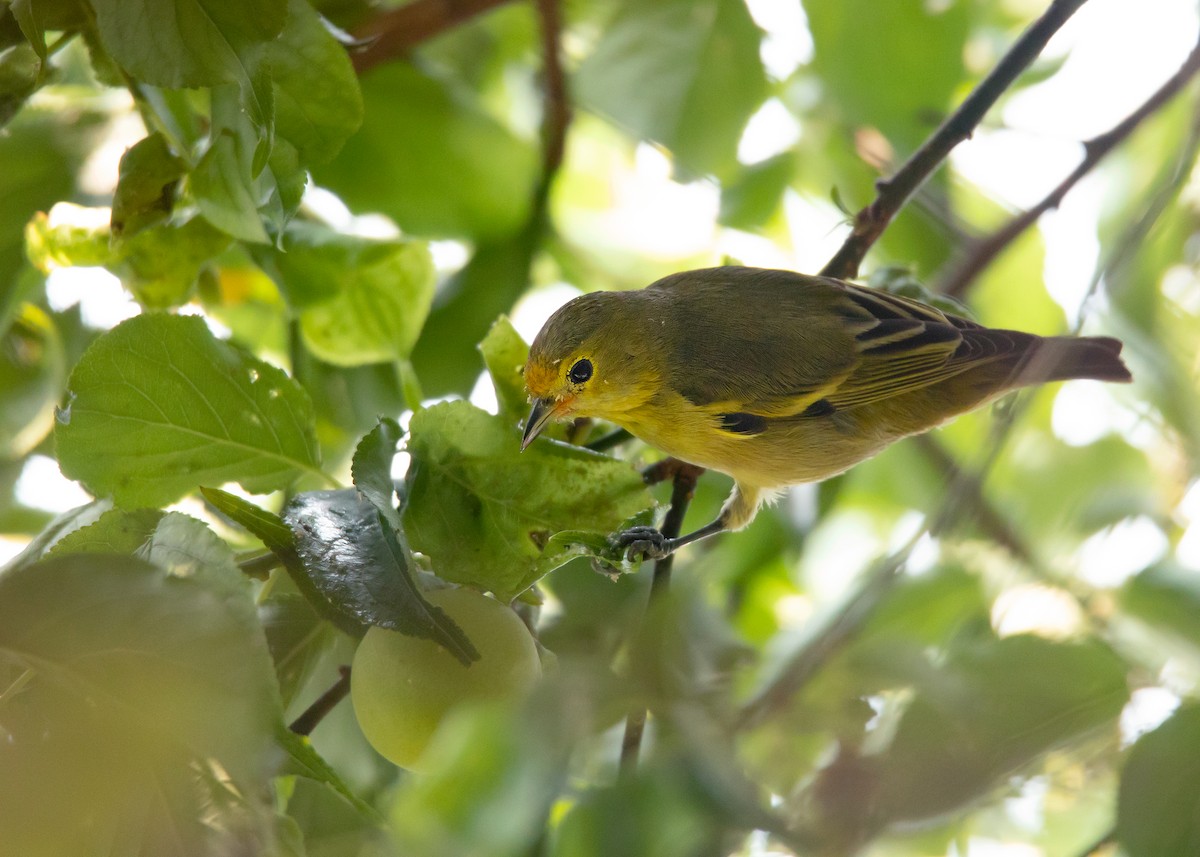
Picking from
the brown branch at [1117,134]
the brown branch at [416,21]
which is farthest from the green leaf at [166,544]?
the brown branch at [1117,134]

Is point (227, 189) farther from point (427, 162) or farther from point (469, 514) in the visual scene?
point (427, 162)

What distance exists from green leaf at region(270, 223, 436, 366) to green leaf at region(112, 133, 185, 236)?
0.23 meters

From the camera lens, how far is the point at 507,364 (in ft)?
4.22

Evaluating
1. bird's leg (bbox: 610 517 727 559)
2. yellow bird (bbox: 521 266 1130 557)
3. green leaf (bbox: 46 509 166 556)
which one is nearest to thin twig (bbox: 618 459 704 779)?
bird's leg (bbox: 610 517 727 559)

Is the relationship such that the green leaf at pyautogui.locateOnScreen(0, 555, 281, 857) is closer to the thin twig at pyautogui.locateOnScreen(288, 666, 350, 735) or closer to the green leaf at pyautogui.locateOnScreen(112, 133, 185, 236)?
the thin twig at pyautogui.locateOnScreen(288, 666, 350, 735)

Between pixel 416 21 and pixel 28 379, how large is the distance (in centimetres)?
89

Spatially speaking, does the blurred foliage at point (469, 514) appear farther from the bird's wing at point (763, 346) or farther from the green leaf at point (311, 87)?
the bird's wing at point (763, 346)

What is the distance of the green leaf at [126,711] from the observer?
733mm

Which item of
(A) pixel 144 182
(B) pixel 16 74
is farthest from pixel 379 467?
(B) pixel 16 74

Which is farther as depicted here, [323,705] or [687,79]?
[687,79]

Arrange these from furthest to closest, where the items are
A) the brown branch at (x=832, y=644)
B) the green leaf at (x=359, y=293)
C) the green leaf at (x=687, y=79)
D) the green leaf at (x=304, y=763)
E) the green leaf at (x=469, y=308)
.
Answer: the green leaf at (x=687, y=79)
the green leaf at (x=469, y=308)
the green leaf at (x=359, y=293)
the green leaf at (x=304, y=763)
the brown branch at (x=832, y=644)

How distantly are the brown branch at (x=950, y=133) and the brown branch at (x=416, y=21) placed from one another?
0.85 meters

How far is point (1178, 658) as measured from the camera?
1.05 m

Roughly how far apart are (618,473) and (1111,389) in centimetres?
119
